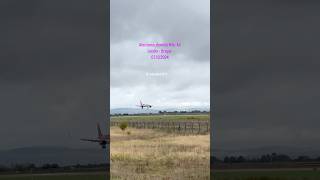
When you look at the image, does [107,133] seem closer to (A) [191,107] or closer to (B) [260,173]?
(A) [191,107]

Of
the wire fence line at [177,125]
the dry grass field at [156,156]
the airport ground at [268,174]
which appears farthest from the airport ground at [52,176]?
the dry grass field at [156,156]

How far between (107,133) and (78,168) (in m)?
15.3

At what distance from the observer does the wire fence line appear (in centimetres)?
2902

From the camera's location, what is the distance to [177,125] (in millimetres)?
30562

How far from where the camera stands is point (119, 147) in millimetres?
27859

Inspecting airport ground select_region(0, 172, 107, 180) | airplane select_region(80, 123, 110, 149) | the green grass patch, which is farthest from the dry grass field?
airport ground select_region(0, 172, 107, 180)

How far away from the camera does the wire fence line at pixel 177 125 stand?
29016mm

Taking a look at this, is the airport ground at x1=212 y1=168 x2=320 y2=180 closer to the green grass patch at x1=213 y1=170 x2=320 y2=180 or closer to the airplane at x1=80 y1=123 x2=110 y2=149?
the green grass patch at x1=213 y1=170 x2=320 y2=180

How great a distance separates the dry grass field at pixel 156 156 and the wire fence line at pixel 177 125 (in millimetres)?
315

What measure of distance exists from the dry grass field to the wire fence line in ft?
1.03

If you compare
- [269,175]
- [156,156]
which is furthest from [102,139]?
[269,175]

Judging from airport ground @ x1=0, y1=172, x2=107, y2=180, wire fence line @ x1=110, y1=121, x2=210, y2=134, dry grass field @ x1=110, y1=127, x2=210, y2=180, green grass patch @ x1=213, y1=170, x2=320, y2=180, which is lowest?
airport ground @ x1=0, y1=172, x2=107, y2=180

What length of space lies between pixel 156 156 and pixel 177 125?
2394 millimetres

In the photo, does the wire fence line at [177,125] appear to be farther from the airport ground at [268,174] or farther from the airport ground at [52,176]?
the airport ground at [52,176]
